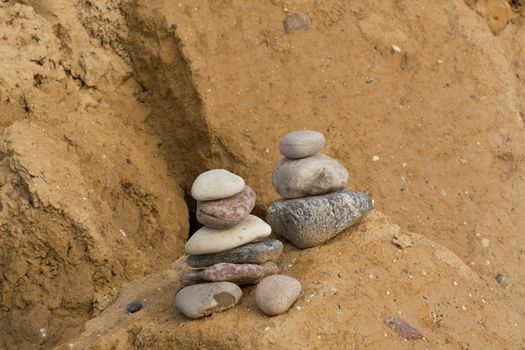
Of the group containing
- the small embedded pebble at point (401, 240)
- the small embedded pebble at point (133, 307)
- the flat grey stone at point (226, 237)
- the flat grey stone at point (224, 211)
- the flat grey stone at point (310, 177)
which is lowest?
the small embedded pebble at point (133, 307)

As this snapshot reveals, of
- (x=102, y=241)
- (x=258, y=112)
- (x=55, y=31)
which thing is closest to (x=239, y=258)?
(x=102, y=241)

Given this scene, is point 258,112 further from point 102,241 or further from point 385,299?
point 385,299

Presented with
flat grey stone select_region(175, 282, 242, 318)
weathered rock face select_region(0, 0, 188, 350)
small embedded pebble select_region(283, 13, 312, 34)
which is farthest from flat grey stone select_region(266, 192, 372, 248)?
small embedded pebble select_region(283, 13, 312, 34)

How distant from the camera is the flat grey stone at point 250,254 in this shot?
5406 millimetres

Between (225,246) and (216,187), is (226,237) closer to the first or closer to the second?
(225,246)

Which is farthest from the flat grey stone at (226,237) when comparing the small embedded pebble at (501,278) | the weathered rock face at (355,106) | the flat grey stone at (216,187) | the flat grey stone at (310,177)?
the small embedded pebble at (501,278)

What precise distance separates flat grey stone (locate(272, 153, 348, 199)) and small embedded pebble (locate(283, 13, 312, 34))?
243 cm

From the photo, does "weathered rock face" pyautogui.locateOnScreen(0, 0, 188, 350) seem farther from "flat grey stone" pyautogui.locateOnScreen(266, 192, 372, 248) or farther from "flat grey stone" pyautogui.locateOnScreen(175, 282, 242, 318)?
"flat grey stone" pyautogui.locateOnScreen(266, 192, 372, 248)

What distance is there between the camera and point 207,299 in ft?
16.9

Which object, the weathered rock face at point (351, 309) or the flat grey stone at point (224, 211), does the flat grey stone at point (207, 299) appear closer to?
the weathered rock face at point (351, 309)

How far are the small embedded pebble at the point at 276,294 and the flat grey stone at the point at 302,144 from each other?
111cm

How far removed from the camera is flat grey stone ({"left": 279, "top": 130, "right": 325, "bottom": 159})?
5855 millimetres

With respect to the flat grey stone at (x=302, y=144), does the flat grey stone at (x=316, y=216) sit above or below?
below

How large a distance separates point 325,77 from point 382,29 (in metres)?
0.87
